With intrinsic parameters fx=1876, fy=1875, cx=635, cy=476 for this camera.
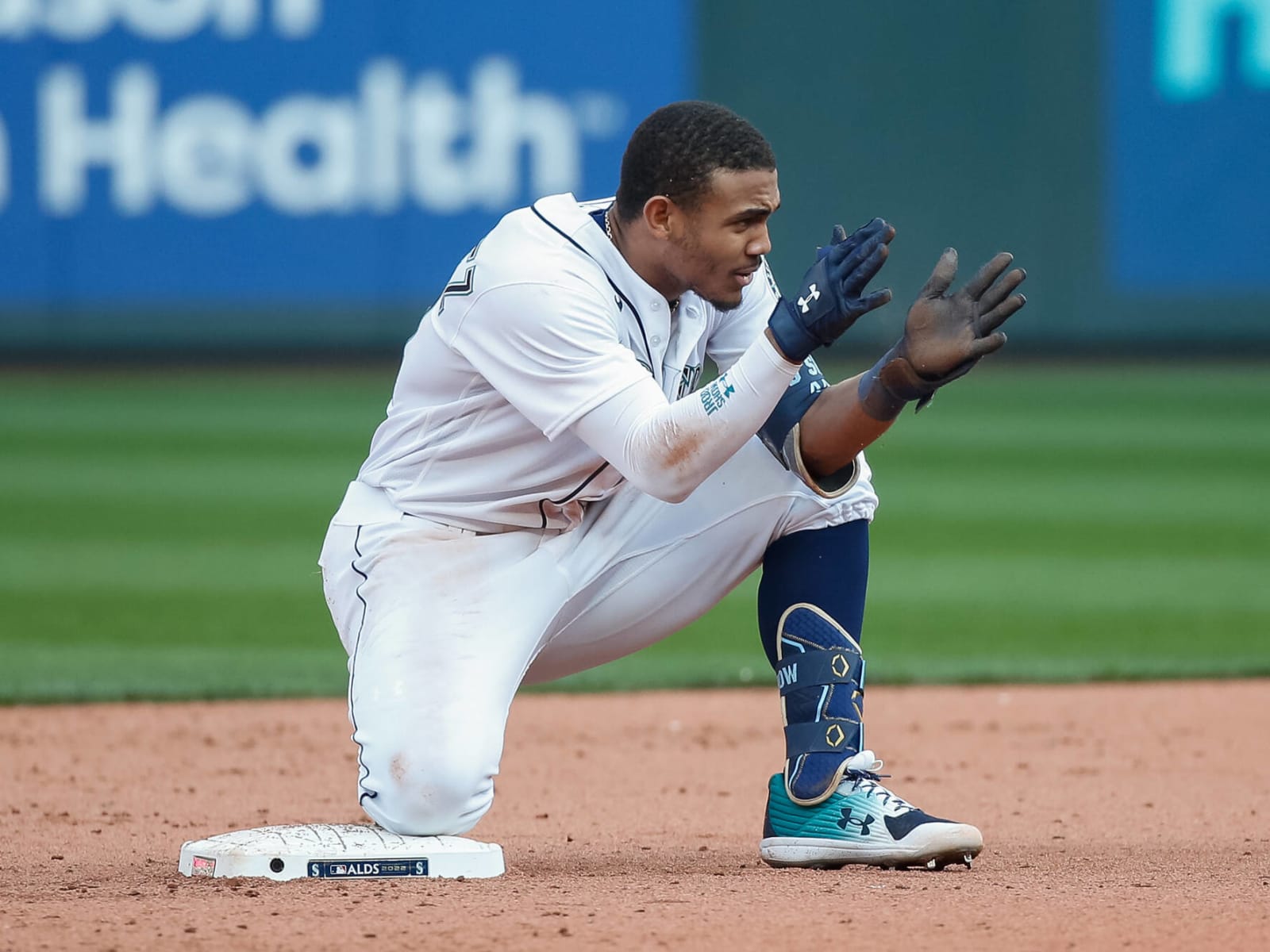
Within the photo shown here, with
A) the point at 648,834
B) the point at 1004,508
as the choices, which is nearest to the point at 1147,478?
the point at 1004,508

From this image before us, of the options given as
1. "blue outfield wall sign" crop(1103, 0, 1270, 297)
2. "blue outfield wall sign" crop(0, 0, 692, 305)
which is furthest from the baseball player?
"blue outfield wall sign" crop(1103, 0, 1270, 297)

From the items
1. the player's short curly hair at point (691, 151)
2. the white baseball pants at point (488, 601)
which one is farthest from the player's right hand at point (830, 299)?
the white baseball pants at point (488, 601)

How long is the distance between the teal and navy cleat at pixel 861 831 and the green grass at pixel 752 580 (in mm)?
2681

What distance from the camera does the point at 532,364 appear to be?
318 centimetres

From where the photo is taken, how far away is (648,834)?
12.3 feet

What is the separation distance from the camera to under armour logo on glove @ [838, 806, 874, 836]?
3232 mm

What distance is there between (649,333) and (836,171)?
1284cm

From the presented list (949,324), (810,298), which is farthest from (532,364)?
(949,324)

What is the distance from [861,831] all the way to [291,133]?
42.2 ft

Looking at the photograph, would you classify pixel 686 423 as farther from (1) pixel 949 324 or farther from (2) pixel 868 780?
(2) pixel 868 780

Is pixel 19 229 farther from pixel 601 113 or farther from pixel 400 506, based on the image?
pixel 400 506

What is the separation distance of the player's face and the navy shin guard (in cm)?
51

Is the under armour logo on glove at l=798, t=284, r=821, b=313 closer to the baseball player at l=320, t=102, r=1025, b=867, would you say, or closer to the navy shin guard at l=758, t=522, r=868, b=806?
the baseball player at l=320, t=102, r=1025, b=867

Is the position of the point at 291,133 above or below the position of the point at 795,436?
above
